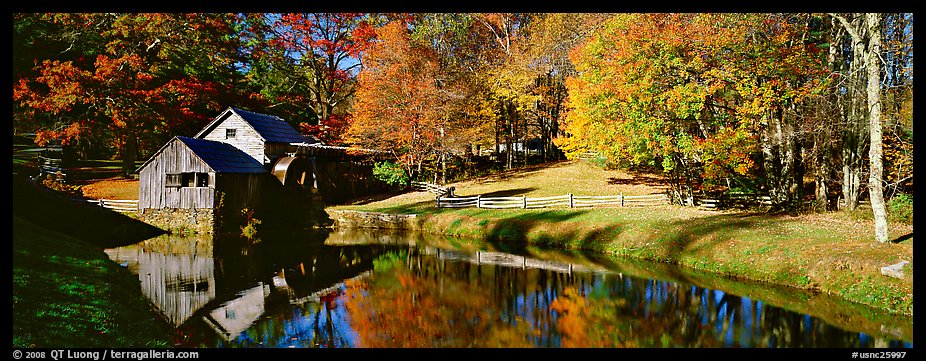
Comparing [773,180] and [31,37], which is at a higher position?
[31,37]

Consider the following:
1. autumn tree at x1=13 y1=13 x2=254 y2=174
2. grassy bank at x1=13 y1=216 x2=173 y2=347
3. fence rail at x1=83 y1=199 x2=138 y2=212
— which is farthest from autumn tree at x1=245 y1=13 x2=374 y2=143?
grassy bank at x1=13 y1=216 x2=173 y2=347

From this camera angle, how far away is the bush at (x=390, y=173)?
3994 centimetres

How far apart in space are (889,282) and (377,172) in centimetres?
3246

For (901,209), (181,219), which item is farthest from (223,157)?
(901,209)

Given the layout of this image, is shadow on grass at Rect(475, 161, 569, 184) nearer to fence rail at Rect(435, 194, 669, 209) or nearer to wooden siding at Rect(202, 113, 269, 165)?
fence rail at Rect(435, 194, 669, 209)

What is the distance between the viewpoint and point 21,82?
33.3 metres

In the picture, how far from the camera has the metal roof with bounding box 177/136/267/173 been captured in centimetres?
2823

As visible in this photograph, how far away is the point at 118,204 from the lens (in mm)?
30984

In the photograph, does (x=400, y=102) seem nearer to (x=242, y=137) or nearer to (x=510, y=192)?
(x=510, y=192)

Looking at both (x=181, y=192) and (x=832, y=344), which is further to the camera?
(x=181, y=192)

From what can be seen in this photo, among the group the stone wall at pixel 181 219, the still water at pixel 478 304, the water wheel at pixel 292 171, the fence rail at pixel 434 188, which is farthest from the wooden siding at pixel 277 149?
the still water at pixel 478 304
